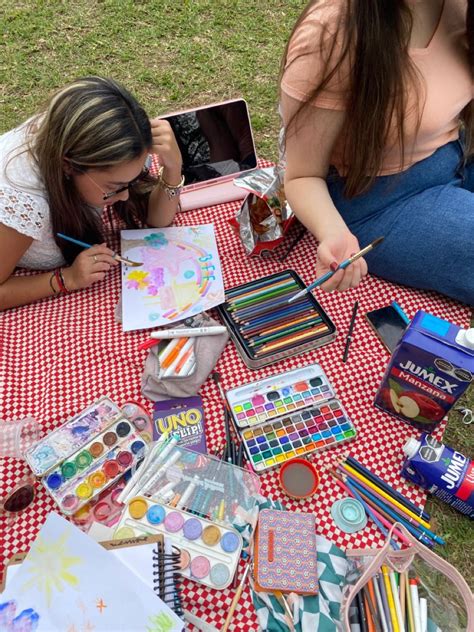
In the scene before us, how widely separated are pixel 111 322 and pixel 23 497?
0.57 meters

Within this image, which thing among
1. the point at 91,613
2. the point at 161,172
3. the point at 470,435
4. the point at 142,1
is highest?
the point at 142,1

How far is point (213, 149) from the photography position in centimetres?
183

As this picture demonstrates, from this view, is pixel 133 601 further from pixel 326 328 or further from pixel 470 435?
pixel 470 435

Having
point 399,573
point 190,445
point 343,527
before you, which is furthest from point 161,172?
point 399,573

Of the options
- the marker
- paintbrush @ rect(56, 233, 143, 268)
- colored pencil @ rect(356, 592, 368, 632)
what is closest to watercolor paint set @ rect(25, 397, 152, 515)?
the marker

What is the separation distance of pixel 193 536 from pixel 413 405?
0.63 metres

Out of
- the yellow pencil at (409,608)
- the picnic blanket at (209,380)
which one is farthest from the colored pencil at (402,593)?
the picnic blanket at (209,380)

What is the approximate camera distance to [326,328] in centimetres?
147

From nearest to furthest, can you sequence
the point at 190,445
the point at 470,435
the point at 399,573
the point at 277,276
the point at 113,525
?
the point at 399,573 < the point at 113,525 < the point at 190,445 < the point at 470,435 < the point at 277,276

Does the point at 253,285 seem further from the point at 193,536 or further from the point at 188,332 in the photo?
the point at 193,536

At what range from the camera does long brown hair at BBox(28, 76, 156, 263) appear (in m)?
1.24

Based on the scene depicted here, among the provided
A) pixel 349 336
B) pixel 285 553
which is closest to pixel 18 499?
pixel 285 553

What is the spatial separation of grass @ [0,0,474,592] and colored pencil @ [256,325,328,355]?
4.13 feet

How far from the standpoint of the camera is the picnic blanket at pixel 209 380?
1179 millimetres
